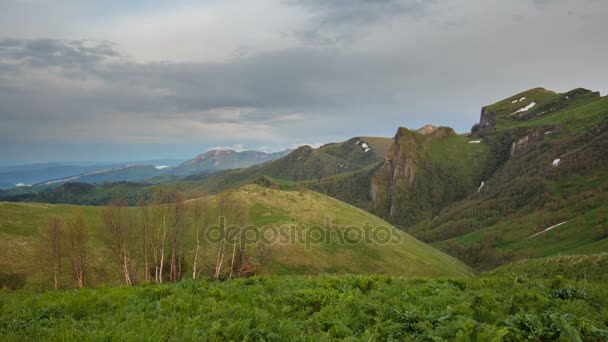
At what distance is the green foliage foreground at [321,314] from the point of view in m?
8.34

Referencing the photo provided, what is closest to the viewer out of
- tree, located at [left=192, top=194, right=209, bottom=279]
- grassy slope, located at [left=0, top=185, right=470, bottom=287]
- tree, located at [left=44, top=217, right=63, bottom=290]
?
tree, located at [left=44, top=217, right=63, bottom=290]

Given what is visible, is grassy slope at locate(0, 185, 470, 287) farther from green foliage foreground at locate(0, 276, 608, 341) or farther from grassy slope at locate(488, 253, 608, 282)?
green foliage foreground at locate(0, 276, 608, 341)

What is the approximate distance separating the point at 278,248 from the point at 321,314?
57.8m

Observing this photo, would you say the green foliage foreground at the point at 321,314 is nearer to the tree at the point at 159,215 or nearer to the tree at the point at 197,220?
the tree at the point at 197,220

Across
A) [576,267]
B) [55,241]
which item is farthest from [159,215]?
[576,267]

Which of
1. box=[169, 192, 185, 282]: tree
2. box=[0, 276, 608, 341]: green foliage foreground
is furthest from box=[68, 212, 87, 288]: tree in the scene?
box=[0, 276, 608, 341]: green foliage foreground

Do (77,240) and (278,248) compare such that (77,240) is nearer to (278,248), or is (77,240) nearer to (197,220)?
(197,220)

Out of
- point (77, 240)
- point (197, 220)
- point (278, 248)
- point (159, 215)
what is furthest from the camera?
point (278, 248)

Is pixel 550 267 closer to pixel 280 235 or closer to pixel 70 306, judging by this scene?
pixel 70 306

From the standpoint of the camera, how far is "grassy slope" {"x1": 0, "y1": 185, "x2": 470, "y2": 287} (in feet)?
169

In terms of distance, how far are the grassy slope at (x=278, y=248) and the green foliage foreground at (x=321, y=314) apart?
1810 inches

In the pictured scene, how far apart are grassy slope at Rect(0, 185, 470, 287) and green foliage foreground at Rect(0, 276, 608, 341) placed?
46.0 metres

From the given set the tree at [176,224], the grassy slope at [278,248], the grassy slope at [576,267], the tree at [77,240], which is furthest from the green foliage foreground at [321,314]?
the grassy slope at [278,248]

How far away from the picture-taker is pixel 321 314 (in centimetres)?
1065
